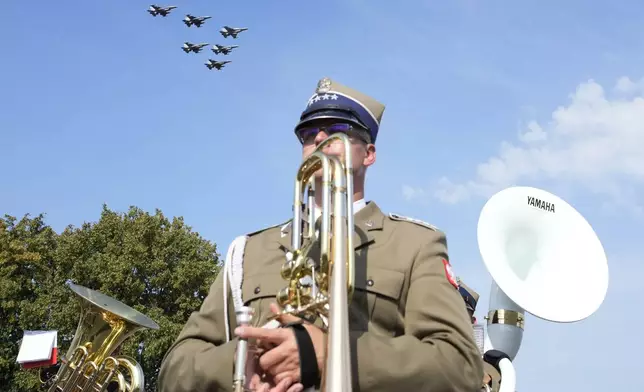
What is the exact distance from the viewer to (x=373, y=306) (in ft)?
9.78

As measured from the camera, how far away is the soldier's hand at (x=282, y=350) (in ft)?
8.45

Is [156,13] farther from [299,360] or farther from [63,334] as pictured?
[299,360]

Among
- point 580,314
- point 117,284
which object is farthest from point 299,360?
point 117,284

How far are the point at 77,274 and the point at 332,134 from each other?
2707 cm

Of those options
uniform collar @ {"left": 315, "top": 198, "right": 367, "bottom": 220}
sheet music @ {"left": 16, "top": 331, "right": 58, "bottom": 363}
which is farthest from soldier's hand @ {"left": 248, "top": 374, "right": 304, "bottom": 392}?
sheet music @ {"left": 16, "top": 331, "right": 58, "bottom": 363}

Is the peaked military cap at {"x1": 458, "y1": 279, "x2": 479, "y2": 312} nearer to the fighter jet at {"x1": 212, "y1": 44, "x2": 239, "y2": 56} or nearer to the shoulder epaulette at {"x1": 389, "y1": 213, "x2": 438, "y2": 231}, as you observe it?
the shoulder epaulette at {"x1": 389, "y1": 213, "x2": 438, "y2": 231}

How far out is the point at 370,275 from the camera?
9.99ft

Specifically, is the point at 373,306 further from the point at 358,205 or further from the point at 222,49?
the point at 222,49

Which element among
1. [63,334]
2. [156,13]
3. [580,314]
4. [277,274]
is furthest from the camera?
[156,13]

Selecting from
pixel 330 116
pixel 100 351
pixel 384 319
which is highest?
pixel 100 351

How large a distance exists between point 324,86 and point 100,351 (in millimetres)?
7904

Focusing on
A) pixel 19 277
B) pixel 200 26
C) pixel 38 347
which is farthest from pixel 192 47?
pixel 38 347

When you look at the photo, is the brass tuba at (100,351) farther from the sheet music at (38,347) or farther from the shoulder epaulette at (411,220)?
the shoulder epaulette at (411,220)

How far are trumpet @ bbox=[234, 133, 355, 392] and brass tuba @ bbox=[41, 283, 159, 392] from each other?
7.87m
